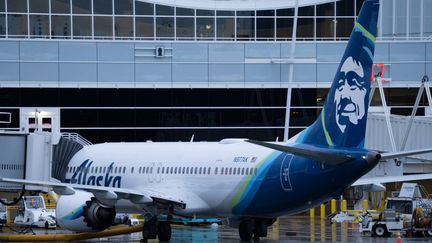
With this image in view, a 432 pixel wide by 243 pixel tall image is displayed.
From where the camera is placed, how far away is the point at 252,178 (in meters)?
32.7

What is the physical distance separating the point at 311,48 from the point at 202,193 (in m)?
25.3

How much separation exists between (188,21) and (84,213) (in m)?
25.8

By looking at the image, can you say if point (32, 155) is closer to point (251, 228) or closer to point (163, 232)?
point (163, 232)

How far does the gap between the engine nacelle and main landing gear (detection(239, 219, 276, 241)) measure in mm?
4009

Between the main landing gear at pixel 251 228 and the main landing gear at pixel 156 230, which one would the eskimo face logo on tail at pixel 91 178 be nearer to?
the main landing gear at pixel 156 230

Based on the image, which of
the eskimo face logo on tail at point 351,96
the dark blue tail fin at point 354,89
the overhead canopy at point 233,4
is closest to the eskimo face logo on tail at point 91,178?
the dark blue tail fin at point 354,89

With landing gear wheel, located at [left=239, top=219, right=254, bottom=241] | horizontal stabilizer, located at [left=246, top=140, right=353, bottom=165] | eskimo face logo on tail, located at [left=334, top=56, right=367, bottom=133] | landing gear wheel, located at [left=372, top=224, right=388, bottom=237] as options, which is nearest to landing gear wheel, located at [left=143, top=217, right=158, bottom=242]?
landing gear wheel, located at [left=239, top=219, right=254, bottom=241]

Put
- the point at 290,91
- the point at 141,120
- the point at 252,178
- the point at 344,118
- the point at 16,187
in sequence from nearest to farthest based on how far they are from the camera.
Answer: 1. the point at 344,118
2. the point at 252,178
3. the point at 16,187
4. the point at 290,91
5. the point at 141,120

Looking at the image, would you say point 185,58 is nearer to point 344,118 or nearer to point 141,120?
point 141,120

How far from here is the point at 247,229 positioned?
1371 inches

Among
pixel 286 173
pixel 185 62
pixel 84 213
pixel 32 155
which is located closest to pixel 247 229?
pixel 286 173

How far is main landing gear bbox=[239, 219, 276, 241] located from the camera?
34.8 metres

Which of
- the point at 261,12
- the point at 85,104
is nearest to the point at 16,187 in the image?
the point at 85,104

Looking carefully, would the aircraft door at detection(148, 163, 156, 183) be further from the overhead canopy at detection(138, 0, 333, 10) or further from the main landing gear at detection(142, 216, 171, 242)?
the overhead canopy at detection(138, 0, 333, 10)
